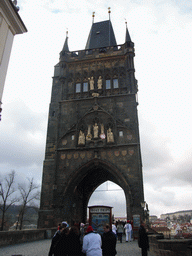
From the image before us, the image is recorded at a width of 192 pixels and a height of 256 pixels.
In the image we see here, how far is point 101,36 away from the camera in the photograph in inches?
1096

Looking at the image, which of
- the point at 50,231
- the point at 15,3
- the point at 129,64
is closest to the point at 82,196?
the point at 50,231

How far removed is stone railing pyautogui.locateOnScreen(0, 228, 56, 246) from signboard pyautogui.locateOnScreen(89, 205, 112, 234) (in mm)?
3563

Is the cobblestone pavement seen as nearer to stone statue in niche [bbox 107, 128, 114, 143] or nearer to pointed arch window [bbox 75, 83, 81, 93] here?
stone statue in niche [bbox 107, 128, 114, 143]

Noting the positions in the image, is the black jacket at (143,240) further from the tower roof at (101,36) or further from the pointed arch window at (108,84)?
the tower roof at (101,36)

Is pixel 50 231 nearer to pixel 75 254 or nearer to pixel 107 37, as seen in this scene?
pixel 75 254

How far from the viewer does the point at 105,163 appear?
60.5 ft

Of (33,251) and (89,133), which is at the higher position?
(89,133)

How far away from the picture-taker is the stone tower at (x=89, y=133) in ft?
59.0

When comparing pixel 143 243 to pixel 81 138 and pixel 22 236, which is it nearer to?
pixel 22 236

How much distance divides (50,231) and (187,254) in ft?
34.9

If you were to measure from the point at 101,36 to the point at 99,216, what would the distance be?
22586mm

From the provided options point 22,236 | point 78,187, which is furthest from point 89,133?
point 22,236

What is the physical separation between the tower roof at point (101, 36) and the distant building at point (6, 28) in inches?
753

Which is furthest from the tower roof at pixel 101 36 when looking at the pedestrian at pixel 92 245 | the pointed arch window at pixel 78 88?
the pedestrian at pixel 92 245
